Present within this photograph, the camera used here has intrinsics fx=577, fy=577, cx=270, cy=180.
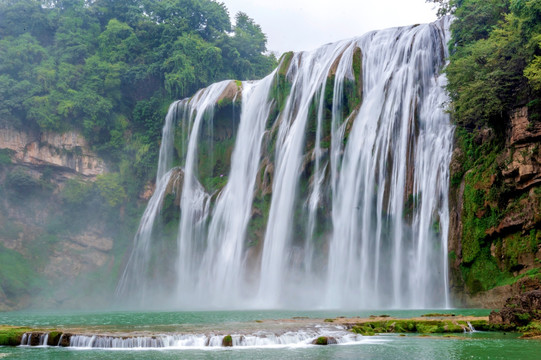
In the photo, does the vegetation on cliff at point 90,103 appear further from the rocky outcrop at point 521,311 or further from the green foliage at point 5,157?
the rocky outcrop at point 521,311

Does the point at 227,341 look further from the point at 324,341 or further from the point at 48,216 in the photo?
the point at 48,216

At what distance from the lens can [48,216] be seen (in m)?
45.5

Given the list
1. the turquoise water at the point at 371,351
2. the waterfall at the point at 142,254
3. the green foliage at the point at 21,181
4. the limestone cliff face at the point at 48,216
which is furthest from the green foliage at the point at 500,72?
the green foliage at the point at 21,181

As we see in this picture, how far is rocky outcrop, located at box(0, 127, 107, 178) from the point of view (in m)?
45.2

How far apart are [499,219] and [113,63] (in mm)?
37790

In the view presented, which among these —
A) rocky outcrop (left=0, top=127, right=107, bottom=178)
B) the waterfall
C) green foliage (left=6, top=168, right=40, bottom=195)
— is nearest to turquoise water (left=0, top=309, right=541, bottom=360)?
the waterfall

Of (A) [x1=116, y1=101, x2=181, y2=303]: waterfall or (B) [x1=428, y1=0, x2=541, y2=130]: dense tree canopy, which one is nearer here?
(B) [x1=428, y1=0, x2=541, y2=130]: dense tree canopy

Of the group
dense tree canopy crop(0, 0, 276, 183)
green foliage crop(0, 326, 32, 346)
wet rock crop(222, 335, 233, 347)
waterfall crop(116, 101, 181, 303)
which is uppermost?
dense tree canopy crop(0, 0, 276, 183)

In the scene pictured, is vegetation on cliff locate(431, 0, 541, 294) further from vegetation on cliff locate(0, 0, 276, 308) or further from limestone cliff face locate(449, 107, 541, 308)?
vegetation on cliff locate(0, 0, 276, 308)

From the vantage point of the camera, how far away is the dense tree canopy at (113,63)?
46.7 meters

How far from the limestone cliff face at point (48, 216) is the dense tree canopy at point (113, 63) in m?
1.62

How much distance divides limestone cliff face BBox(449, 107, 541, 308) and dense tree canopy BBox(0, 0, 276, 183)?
91.9 feet

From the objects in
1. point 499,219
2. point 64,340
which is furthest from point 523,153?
point 64,340

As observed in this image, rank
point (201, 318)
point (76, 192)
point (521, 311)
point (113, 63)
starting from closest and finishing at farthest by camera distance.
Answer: point (521, 311), point (201, 318), point (76, 192), point (113, 63)
